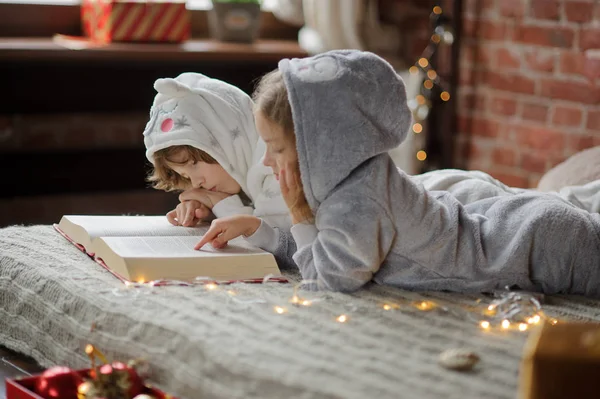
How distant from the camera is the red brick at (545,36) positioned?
115 inches

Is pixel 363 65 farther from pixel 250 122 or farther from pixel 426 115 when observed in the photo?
pixel 426 115

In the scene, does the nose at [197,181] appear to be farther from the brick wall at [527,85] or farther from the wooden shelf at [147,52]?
the brick wall at [527,85]

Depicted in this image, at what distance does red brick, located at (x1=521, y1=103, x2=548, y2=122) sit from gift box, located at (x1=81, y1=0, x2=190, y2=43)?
1.13m

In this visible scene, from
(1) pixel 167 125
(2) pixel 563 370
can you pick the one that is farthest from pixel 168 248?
(2) pixel 563 370

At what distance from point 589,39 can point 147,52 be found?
1.35 metres

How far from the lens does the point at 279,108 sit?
1581mm

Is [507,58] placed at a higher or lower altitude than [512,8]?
lower

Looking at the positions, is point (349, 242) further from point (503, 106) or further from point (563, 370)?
point (503, 106)

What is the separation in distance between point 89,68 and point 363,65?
1807 mm

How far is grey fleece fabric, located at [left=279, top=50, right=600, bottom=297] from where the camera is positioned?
1550 mm

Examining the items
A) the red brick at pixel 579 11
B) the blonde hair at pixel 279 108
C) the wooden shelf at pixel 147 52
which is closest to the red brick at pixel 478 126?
the red brick at pixel 579 11

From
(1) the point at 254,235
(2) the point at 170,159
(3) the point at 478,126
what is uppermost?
(2) the point at 170,159

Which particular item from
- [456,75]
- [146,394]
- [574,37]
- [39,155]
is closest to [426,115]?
[456,75]

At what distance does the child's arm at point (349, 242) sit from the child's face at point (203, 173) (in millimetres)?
366
